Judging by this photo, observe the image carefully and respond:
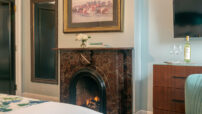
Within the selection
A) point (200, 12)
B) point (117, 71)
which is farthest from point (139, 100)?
point (200, 12)

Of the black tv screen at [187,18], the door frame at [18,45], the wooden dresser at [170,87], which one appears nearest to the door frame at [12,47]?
the door frame at [18,45]

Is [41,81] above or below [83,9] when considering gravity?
below

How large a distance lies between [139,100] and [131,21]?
48.7 inches

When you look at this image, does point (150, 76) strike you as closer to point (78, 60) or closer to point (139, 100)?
point (139, 100)

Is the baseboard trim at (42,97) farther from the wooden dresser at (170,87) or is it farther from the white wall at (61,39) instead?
the wooden dresser at (170,87)

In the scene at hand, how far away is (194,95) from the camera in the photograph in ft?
6.71

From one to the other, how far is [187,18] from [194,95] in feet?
3.99

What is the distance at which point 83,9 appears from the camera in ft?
12.2

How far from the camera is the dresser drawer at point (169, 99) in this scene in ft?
8.71

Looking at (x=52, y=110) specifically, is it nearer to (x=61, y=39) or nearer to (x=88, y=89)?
(x=88, y=89)

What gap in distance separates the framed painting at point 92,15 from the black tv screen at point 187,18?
2.70ft

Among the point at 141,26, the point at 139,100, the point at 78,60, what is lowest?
the point at 139,100

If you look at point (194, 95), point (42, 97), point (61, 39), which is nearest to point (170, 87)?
point (194, 95)

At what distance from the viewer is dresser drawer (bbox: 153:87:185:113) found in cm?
265
